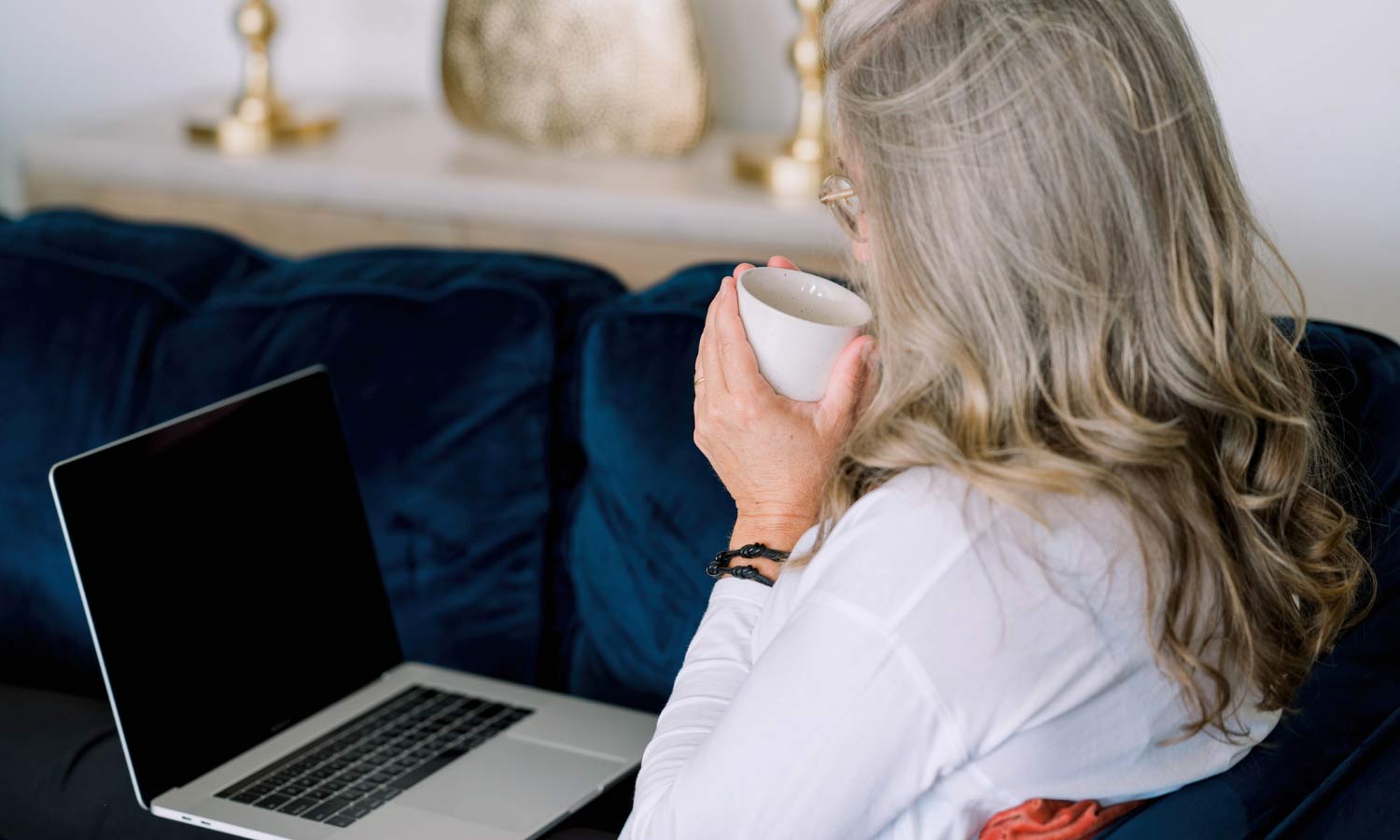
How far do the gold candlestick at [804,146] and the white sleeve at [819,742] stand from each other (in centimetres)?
118

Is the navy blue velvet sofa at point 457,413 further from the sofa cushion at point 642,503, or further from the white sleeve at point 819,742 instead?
the white sleeve at point 819,742

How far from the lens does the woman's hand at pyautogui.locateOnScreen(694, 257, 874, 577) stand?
0.97 meters

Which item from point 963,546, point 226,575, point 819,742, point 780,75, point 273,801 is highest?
point 780,75

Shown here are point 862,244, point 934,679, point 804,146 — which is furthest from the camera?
point 804,146

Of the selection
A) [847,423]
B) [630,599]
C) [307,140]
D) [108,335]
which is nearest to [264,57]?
[307,140]

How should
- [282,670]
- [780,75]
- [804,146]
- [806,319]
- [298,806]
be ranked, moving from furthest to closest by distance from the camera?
1. [780,75]
2. [804,146]
3. [282,670]
4. [298,806]
5. [806,319]

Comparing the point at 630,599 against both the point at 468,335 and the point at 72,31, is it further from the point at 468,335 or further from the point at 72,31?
the point at 72,31

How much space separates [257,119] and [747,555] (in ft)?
5.14

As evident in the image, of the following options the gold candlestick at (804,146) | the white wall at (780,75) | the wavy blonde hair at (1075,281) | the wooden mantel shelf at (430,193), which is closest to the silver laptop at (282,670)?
the wavy blonde hair at (1075,281)

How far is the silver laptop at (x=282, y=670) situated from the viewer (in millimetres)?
1108

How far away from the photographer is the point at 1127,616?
0.80 meters

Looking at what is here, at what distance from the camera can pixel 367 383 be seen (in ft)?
4.73

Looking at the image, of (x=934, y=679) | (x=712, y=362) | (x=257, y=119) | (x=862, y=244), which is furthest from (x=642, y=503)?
(x=257, y=119)

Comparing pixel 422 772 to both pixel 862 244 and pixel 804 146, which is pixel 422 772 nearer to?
pixel 862 244
